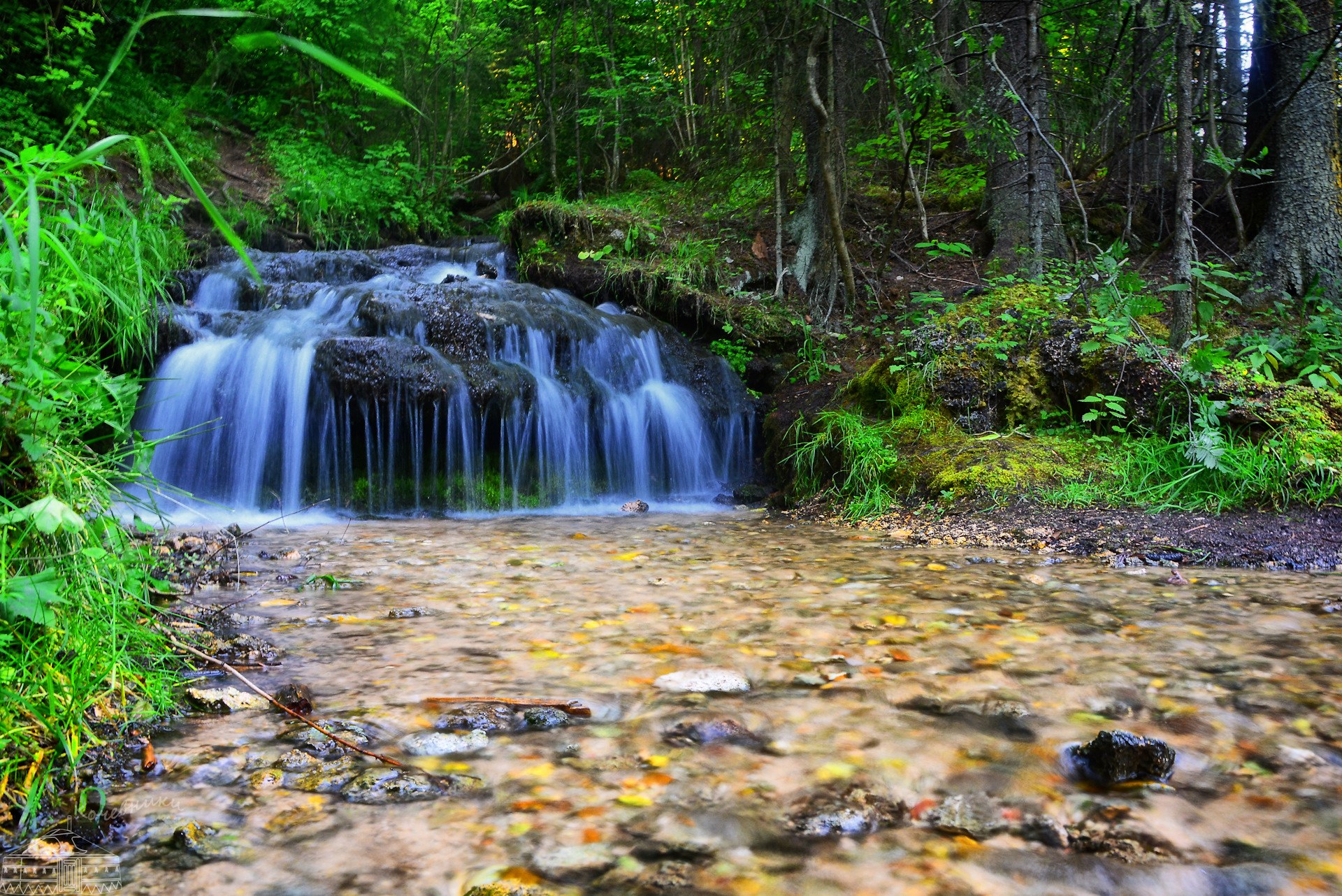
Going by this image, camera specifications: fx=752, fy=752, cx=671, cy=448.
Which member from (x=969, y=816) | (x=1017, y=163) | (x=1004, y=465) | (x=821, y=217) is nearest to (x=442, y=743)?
(x=969, y=816)

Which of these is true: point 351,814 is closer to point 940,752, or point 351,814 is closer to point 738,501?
point 940,752

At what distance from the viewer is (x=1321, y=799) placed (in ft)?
4.39

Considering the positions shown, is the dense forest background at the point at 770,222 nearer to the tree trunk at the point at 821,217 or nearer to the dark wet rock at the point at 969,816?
the tree trunk at the point at 821,217

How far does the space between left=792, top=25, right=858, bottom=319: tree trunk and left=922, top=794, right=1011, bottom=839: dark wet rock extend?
674cm

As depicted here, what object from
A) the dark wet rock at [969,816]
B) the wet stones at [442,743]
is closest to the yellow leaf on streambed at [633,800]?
the wet stones at [442,743]

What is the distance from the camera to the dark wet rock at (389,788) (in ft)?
4.60

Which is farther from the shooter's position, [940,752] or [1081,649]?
[1081,649]

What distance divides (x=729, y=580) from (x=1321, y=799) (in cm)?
211

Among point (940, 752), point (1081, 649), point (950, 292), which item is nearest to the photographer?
point (940, 752)

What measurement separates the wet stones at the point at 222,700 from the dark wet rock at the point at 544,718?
0.64 metres

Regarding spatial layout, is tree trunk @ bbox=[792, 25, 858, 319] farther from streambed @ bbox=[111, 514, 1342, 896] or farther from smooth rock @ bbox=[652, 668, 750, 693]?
smooth rock @ bbox=[652, 668, 750, 693]

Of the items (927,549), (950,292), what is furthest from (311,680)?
(950,292)

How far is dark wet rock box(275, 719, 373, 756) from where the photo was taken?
1.57m

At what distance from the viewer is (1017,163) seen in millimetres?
7223
